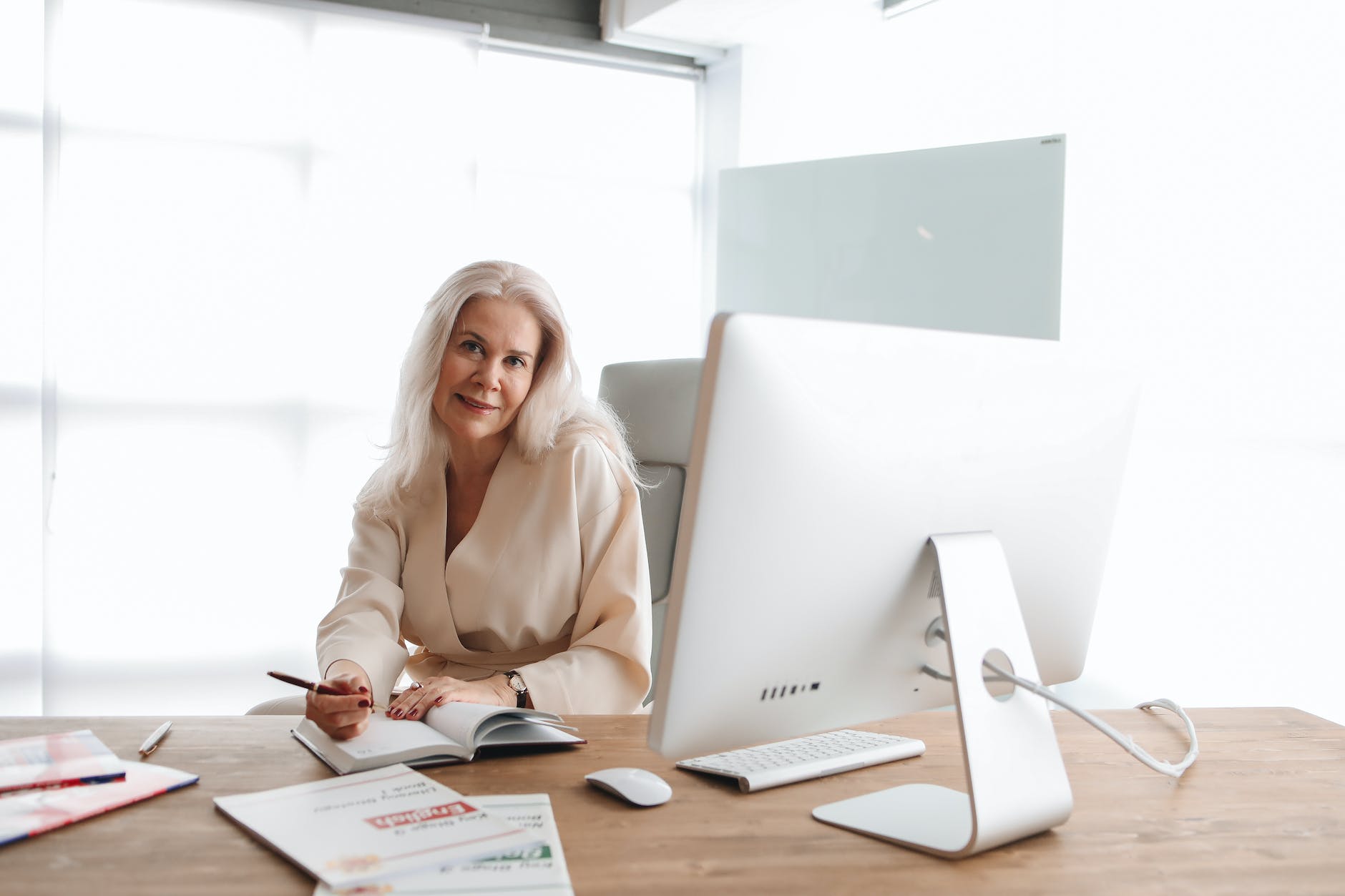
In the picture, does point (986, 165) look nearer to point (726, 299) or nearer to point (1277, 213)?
point (1277, 213)

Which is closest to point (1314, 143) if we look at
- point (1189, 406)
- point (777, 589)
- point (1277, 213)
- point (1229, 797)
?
point (1277, 213)

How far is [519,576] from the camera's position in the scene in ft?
5.77

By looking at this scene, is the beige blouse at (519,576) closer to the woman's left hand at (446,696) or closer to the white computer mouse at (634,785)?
the woman's left hand at (446,696)

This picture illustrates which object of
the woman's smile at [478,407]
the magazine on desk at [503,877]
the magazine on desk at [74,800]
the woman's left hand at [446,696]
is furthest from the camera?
the woman's smile at [478,407]

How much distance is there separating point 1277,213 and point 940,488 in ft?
6.50

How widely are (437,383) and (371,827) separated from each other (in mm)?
1058

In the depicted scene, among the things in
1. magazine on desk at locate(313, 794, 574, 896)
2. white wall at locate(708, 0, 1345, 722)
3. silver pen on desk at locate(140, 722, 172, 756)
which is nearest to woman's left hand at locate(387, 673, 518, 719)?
silver pen on desk at locate(140, 722, 172, 756)

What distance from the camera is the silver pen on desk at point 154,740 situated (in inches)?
45.3

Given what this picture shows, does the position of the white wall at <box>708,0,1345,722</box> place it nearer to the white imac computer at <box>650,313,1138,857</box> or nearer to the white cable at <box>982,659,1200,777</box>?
the white cable at <box>982,659,1200,777</box>

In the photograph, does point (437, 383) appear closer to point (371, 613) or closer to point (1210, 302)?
point (371, 613)

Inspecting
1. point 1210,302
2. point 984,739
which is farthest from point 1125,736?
point 1210,302

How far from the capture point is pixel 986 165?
2740mm

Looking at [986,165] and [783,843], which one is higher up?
[986,165]

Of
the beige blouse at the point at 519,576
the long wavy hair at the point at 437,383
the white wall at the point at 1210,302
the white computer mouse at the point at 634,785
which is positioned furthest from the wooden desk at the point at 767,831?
the white wall at the point at 1210,302
